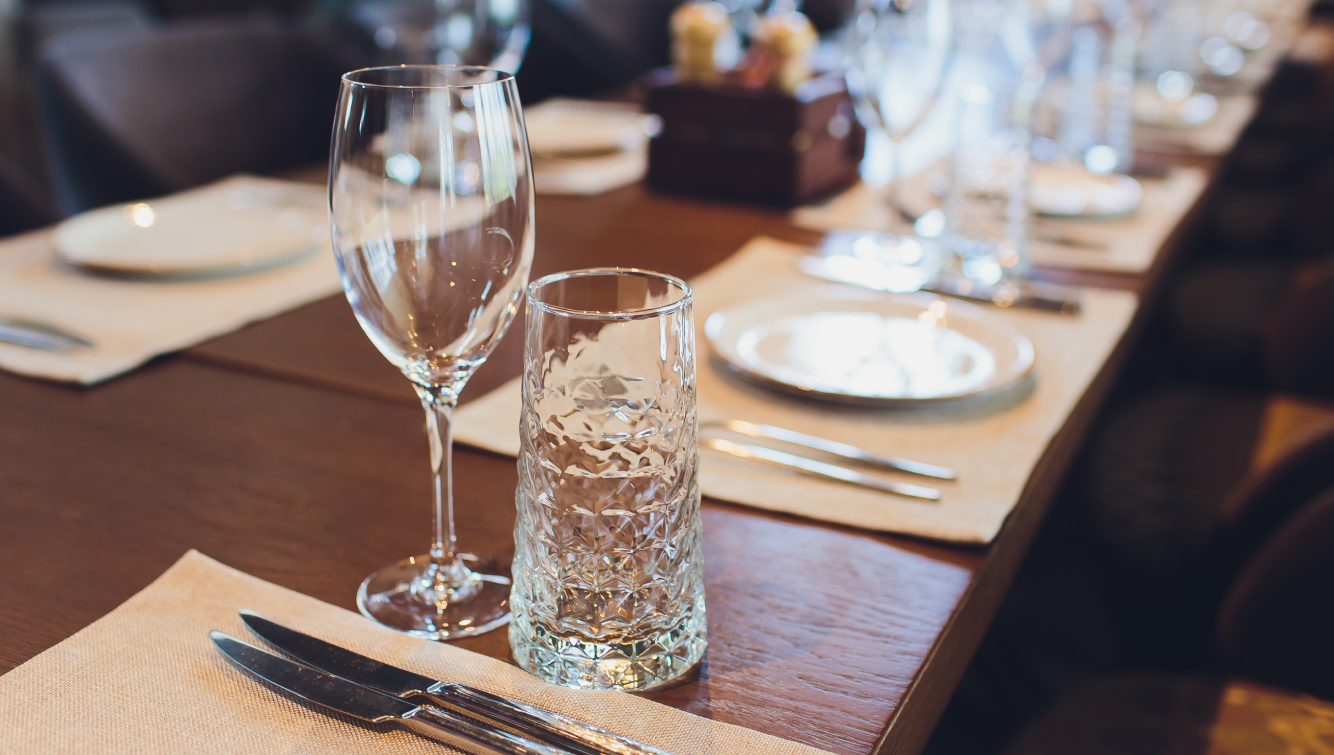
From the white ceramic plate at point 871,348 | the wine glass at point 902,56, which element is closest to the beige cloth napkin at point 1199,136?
the wine glass at point 902,56

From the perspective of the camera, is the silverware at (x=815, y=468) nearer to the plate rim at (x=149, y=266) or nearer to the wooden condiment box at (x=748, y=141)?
the plate rim at (x=149, y=266)

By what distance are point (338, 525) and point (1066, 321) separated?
0.60 m

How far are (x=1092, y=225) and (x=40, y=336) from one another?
100 centimetres

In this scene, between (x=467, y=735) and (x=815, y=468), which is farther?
(x=815, y=468)

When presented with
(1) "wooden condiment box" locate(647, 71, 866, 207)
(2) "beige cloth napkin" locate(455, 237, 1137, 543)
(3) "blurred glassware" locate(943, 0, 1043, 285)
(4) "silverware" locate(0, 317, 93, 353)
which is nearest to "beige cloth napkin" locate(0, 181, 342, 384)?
(4) "silverware" locate(0, 317, 93, 353)

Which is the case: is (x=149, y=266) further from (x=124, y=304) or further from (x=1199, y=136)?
(x=1199, y=136)

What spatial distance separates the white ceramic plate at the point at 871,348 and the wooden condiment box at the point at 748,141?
0.42m

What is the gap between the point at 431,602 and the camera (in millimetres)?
491

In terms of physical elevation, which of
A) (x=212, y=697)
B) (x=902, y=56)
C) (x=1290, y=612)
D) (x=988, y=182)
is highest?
(x=902, y=56)

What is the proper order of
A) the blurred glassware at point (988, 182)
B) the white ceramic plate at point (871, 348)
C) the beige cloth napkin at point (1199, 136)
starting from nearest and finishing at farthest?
1. the white ceramic plate at point (871, 348)
2. the blurred glassware at point (988, 182)
3. the beige cloth napkin at point (1199, 136)

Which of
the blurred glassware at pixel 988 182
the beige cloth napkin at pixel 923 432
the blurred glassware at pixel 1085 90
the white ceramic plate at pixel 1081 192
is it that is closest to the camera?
the beige cloth napkin at pixel 923 432

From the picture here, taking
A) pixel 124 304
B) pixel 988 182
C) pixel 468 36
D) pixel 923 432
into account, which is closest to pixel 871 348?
pixel 923 432

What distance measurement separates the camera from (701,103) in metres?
1.29

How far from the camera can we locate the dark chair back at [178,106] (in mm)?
1387
